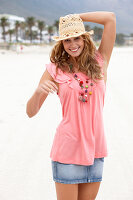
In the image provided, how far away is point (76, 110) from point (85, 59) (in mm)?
385

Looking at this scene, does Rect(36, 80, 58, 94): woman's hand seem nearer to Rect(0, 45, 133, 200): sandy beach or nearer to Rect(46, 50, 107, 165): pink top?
Rect(46, 50, 107, 165): pink top

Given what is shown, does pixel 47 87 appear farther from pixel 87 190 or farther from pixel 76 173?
pixel 87 190

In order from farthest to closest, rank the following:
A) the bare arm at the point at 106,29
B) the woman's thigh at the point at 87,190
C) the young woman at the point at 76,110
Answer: the bare arm at the point at 106,29 < the woman's thigh at the point at 87,190 < the young woman at the point at 76,110

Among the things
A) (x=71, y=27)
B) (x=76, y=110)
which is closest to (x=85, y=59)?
(x=71, y=27)

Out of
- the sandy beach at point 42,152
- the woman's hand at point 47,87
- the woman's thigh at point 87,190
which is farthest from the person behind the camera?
the sandy beach at point 42,152

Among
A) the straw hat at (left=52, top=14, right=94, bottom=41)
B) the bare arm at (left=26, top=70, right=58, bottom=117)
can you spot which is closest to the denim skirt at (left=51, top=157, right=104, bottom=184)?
the bare arm at (left=26, top=70, right=58, bottom=117)

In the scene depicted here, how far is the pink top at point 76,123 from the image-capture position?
2176 mm

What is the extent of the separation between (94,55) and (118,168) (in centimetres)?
251

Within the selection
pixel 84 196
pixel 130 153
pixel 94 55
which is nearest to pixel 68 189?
pixel 84 196

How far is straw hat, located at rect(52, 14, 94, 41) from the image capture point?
224 cm

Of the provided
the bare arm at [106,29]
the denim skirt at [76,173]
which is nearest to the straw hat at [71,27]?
the bare arm at [106,29]

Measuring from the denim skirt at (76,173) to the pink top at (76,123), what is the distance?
0.15 feet

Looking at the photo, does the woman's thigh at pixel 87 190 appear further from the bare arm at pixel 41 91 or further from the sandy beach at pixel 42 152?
the sandy beach at pixel 42 152

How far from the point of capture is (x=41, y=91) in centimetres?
212
